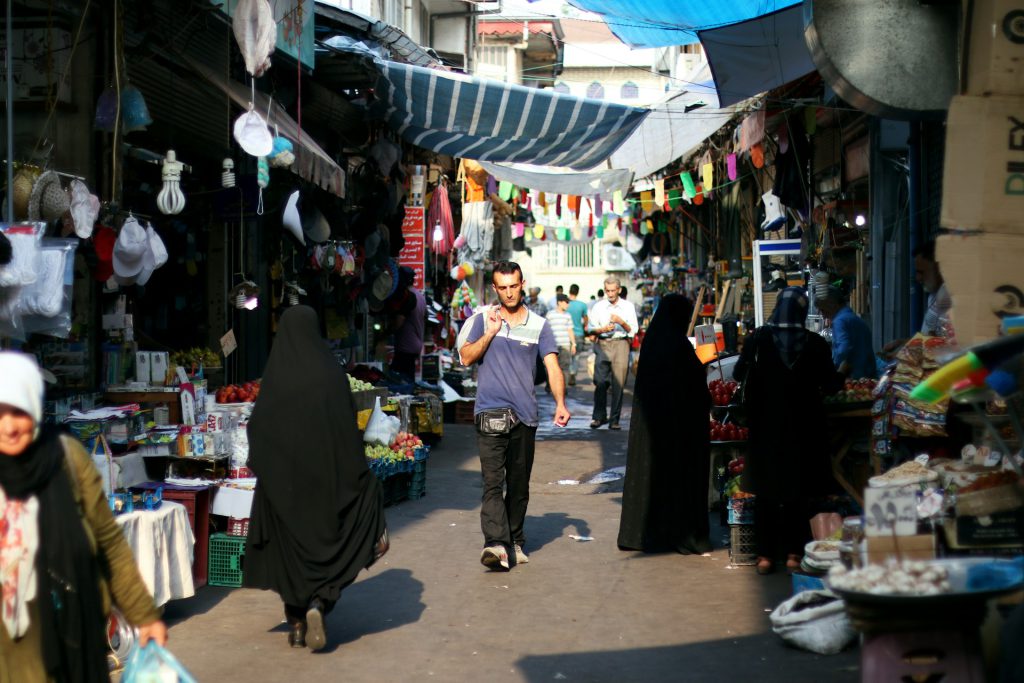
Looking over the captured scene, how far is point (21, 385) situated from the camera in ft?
11.2

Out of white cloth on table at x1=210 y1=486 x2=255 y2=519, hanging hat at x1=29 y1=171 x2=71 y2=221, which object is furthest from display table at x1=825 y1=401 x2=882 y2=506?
hanging hat at x1=29 y1=171 x2=71 y2=221

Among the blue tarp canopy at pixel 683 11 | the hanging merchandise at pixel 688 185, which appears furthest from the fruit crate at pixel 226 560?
the hanging merchandise at pixel 688 185

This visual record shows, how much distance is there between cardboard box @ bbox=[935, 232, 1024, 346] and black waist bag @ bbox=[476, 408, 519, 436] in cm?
430

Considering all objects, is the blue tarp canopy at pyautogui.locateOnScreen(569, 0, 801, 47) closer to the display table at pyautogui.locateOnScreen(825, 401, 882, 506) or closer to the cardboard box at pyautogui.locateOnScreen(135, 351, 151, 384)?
the display table at pyautogui.locateOnScreen(825, 401, 882, 506)

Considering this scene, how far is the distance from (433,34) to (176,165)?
22.1m

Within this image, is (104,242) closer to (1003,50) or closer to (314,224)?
(314,224)

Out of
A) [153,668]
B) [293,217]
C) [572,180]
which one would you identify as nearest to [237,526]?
[153,668]

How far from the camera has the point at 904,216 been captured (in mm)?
11133

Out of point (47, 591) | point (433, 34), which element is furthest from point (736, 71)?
point (433, 34)

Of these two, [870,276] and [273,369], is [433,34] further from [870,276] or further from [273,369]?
[273,369]

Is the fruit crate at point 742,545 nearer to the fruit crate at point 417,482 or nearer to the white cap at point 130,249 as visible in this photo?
the fruit crate at point 417,482

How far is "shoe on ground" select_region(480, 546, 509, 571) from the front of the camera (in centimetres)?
795

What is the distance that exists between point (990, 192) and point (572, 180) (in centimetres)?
1237

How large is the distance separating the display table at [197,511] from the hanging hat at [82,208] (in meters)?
1.59
